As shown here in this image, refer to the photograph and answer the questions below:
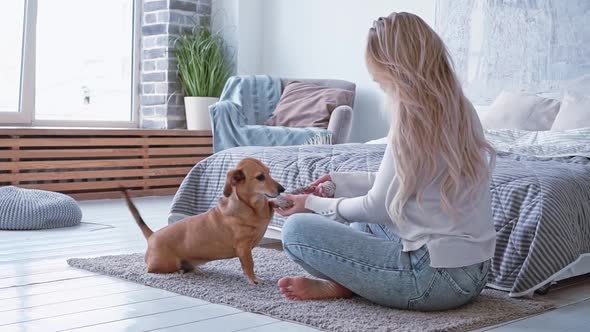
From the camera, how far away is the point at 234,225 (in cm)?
256

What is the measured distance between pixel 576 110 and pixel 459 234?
78.1 inches

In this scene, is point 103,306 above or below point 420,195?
below

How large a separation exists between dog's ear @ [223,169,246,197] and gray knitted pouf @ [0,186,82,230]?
172cm

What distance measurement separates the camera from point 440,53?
2127 mm

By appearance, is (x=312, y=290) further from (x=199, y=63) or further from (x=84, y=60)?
(x=84, y=60)

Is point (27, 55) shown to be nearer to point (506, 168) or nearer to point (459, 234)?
point (506, 168)

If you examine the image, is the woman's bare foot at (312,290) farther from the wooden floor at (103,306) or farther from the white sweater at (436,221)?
the white sweater at (436,221)

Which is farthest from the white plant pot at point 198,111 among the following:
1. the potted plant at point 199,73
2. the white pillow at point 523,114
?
the white pillow at point 523,114

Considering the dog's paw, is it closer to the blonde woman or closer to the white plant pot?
the blonde woman

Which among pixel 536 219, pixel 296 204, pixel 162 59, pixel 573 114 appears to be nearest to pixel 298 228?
pixel 296 204

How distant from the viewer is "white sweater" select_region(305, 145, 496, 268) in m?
2.08

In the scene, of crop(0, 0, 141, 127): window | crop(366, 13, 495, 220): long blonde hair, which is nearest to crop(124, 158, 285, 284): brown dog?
crop(366, 13, 495, 220): long blonde hair

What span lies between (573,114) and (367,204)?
2.04 m

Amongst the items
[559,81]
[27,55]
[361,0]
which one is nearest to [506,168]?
[559,81]
